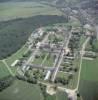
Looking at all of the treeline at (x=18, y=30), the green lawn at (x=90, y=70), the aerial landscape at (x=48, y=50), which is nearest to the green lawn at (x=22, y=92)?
the aerial landscape at (x=48, y=50)

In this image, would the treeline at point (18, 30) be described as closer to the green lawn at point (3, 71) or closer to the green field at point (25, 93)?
the green lawn at point (3, 71)

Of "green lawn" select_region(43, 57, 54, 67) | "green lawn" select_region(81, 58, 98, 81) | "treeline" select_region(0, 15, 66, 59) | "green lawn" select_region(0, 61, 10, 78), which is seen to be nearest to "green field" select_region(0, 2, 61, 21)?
"treeline" select_region(0, 15, 66, 59)

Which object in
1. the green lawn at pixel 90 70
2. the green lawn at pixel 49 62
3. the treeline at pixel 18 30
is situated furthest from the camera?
the treeline at pixel 18 30

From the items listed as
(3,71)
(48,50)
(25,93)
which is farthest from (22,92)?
(48,50)

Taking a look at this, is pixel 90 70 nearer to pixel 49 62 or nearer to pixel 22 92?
pixel 49 62

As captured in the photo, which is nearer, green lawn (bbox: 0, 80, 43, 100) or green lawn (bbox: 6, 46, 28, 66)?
green lawn (bbox: 0, 80, 43, 100)

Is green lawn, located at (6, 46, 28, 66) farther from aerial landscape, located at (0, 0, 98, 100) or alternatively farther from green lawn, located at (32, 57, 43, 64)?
green lawn, located at (32, 57, 43, 64)

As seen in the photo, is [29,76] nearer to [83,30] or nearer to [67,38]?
[67,38]
